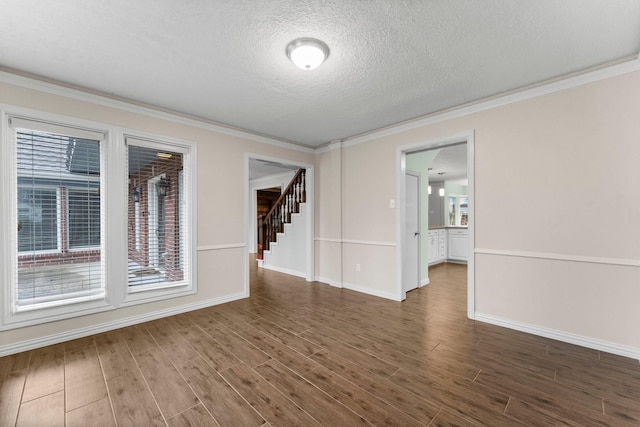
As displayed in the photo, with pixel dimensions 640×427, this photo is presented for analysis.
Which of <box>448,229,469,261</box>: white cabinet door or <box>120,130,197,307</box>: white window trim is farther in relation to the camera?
<box>448,229,469,261</box>: white cabinet door

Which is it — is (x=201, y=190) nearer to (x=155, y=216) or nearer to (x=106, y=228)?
(x=155, y=216)

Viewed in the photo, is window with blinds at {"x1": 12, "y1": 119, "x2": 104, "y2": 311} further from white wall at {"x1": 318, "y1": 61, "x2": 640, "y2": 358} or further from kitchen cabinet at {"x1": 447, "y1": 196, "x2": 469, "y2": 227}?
kitchen cabinet at {"x1": 447, "y1": 196, "x2": 469, "y2": 227}

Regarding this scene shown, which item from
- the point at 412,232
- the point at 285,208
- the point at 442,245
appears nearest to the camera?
the point at 412,232

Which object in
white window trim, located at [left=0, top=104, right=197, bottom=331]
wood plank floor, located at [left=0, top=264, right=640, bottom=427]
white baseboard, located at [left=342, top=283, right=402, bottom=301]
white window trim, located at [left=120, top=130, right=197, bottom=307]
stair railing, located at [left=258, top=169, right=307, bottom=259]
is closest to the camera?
wood plank floor, located at [left=0, top=264, right=640, bottom=427]

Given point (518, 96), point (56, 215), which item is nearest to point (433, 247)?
point (518, 96)

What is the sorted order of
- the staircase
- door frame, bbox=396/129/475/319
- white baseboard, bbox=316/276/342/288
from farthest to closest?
the staircase → white baseboard, bbox=316/276/342/288 → door frame, bbox=396/129/475/319

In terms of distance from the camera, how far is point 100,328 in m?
2.96

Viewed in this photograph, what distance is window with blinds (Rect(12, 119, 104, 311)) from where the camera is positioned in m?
2.64

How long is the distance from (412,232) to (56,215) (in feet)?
15.2

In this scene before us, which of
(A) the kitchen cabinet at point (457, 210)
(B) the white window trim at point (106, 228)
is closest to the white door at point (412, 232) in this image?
(B) the white window trim at point (106, 228)

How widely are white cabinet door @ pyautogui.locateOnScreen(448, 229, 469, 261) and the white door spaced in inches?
130

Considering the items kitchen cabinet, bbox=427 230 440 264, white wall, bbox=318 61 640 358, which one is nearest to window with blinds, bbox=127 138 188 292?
white wall, bbox=318 61 640 358

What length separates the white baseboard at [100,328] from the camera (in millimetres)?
2533

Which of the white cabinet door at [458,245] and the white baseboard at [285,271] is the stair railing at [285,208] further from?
the white cabinet door at [458,245]
